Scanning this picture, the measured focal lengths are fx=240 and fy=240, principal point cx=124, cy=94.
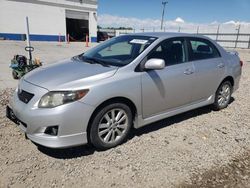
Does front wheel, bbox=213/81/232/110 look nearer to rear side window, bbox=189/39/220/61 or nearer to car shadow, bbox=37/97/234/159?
car shadow, bbox=37/97/234/159

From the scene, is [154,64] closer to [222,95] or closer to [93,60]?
[93,60]

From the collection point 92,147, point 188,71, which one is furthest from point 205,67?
point 92,147

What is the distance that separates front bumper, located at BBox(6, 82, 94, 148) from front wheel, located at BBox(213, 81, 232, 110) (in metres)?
3.09

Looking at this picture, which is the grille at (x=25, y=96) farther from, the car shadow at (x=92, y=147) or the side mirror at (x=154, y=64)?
the side mirror at (x=154, y=64)

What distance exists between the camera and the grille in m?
3.05

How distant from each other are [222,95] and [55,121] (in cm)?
373

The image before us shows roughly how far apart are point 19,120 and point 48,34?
28628mm

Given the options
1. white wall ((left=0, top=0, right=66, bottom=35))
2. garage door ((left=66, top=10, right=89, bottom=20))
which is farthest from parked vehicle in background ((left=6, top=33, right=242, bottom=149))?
garage door ((left=66, top=10, right=89, bottom=20))

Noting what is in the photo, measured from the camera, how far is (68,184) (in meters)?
2.72

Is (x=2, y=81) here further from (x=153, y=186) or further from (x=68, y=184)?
(x=153, y=186)

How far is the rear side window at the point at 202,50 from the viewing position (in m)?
4.37

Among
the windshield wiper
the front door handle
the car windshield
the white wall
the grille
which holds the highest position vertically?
the white wall

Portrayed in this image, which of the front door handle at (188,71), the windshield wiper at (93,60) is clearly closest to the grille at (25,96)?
the windshield wiper at (93,60)

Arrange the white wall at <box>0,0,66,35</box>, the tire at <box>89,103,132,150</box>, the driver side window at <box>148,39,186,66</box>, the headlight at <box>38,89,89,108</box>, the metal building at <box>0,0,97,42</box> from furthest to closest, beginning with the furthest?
the metal building at <box>0,0,97,42</box>
the white wall at <box>0,0,66,35</box>
the driver side window at <box>148,39,186,66</box>
the tire at <box>89,103,132,150</box>
the headlight at <box>38,89,89,108</box>
